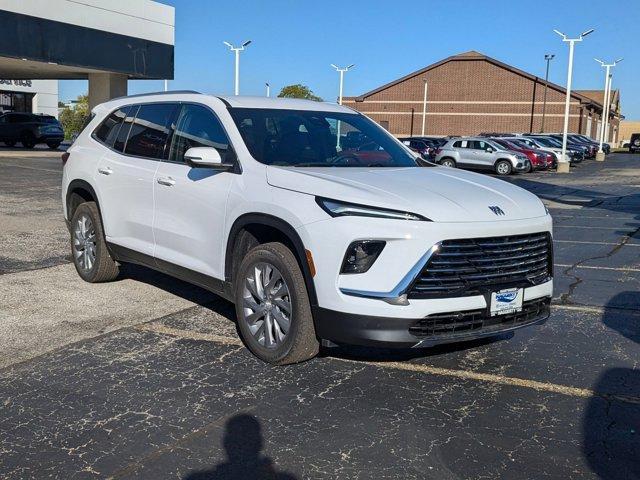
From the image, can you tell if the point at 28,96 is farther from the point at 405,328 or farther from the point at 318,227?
the point at 405,328

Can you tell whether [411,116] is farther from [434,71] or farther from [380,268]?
[380,268]

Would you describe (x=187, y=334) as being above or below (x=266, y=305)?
below

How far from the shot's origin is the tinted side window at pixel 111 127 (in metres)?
6.80

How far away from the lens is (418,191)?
4.45 m

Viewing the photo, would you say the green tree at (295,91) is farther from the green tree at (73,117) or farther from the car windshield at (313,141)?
the car windshield at (313,141)

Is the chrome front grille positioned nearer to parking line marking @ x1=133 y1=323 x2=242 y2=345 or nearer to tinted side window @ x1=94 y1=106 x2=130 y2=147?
parking line marking @ x1=133 y1=323 x2=242 y2=345

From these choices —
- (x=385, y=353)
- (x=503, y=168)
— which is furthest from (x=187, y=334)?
(x=503, y=168)

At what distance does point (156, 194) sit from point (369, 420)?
9.35 feet

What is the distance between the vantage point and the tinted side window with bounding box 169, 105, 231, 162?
5.39m

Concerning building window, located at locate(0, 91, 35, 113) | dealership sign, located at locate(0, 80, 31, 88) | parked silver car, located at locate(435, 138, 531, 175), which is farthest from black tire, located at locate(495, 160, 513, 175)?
building window, located at locate(0, 91, 35, 113)

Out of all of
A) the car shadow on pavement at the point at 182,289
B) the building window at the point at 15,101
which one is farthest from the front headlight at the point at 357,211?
the building window at the point at 15,101

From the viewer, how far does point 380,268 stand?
413 centimetres

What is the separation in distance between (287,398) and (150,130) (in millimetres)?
3076

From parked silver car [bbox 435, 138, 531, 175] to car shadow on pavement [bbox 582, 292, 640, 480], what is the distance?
27344mm
